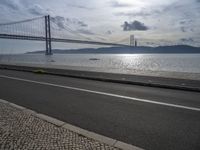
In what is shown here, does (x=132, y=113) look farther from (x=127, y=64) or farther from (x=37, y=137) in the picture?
(x=127, y=64)

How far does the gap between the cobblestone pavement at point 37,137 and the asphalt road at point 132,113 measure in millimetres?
661

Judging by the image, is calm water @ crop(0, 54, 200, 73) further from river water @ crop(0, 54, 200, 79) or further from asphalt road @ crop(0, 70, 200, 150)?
asphalt road @ crop(0, 70, 200, 150)

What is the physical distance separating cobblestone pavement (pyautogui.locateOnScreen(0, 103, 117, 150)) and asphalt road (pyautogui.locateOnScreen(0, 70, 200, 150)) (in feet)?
2.17

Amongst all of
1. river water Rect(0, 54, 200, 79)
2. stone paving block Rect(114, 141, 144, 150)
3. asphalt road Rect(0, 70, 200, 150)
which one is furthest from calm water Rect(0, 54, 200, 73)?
stone paving block Rect(114, 141, 144, 150)

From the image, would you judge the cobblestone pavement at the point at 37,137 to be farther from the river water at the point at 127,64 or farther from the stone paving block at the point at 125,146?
the river water at the point at 127,64

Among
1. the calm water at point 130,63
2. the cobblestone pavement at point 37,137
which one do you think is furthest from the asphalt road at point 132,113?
the calm water at point 130,63

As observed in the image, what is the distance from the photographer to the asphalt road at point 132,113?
3.96 metres

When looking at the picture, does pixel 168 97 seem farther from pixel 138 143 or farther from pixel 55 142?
pixel 55 142

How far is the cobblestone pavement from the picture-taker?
11.1ft

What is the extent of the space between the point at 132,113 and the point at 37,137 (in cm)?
268

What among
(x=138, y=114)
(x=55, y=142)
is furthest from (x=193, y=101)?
(x=55, y=142)

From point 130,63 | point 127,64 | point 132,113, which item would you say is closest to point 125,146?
point 132,113

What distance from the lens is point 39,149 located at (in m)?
3.27

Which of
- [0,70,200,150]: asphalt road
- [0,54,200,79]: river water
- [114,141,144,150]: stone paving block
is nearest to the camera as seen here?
[114,141,144,150]: stone paving block
